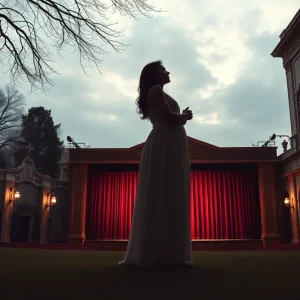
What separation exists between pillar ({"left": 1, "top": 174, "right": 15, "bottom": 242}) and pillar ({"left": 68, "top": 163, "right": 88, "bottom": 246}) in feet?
7.99

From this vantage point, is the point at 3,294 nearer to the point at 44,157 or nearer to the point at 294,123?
the point at 294,123

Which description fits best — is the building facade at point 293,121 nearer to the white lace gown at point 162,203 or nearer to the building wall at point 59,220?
the building wall at point 59,220

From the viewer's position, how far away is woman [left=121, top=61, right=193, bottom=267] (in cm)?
258

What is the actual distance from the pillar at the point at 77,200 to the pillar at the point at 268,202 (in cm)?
750

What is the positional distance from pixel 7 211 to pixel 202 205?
8313 millimetres

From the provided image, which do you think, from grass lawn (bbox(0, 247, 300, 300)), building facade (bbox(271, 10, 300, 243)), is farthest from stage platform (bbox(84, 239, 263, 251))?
grass lawn (bbox(0, 247, 300, 300))

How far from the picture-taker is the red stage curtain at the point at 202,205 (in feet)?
48.8

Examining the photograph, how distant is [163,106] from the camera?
278 cm

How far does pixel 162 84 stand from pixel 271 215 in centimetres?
1254

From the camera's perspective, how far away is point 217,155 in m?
14.5

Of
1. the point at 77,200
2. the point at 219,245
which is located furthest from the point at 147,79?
the point at 77,200

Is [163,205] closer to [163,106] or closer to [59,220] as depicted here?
[163,106]

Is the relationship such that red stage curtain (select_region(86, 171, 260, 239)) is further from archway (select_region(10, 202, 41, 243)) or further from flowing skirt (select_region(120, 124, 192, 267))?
flowing skirt (select_region(120, 124, 192, 267))

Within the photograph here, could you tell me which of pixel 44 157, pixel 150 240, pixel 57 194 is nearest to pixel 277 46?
pixel 57 194
